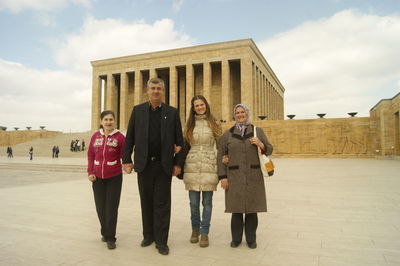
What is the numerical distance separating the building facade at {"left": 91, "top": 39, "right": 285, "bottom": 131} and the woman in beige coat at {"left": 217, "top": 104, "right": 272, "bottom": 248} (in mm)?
27139

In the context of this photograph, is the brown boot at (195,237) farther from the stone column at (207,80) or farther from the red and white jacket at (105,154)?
the stone column at (207,80)

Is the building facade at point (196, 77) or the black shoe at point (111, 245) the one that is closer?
the black shoe at point (111, 245)

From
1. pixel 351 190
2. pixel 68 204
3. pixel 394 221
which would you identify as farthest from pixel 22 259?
pixel 351 190

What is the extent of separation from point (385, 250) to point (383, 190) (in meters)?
4.97

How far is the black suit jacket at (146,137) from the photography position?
3.54 m

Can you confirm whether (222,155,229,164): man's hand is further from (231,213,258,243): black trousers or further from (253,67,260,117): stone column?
(253,67,260,117): stone column

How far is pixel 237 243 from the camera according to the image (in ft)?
11.7

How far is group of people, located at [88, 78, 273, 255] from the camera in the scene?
3.56 meters

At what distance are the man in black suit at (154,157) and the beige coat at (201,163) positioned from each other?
6.9 inches

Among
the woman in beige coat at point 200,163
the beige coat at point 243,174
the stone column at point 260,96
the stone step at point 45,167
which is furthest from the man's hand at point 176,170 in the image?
the stone column at point 260,96

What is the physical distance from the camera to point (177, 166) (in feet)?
12.0

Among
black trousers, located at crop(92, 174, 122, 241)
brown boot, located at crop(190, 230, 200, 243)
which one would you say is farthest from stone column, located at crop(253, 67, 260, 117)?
black trousers, located at crop(92, 174, 122, 241)

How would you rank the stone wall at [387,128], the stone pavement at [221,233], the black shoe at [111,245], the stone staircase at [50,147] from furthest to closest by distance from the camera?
1. the stone staircase at [50,147]
2. the stone wall at [387,128]
3. the black shoe at [111,245]
4. the stone pavement at [221,233]

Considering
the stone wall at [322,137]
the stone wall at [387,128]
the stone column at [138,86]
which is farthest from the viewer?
the stone column at [138,86]
